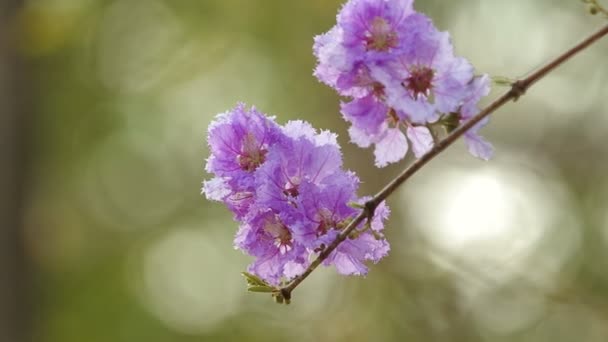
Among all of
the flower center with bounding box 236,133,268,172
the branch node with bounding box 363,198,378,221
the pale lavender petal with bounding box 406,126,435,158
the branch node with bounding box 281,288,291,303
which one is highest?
the pale lavender petal with bounding box 406,126,435,158

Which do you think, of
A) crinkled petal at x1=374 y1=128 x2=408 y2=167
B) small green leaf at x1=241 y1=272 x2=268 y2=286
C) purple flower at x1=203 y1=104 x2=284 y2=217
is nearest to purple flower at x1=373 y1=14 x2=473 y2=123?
crinkled petal at x1=374 y1=128 x2=408 y2=167

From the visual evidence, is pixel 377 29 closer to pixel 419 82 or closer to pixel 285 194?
pixel 419 82

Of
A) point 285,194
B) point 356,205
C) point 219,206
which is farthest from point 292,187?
point 219,206

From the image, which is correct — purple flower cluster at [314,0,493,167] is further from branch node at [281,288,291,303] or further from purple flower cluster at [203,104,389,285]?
branch node at [281,288,291,303]

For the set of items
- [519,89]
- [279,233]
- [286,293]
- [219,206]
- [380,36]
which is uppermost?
[219,206]

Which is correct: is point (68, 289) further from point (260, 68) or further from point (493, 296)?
point (493, 296)

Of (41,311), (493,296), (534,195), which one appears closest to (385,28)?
(493,296)
